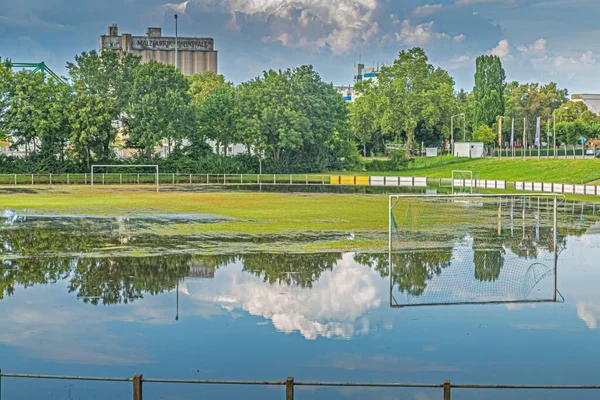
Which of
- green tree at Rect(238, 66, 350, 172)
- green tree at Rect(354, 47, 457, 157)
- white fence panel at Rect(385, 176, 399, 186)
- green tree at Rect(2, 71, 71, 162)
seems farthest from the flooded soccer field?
green tree at Rect(354, 47, 457, 157)

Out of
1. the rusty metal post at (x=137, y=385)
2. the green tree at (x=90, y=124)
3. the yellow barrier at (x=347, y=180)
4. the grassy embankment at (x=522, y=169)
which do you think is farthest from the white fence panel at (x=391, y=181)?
the rusty metal post at (x=137, y=385)

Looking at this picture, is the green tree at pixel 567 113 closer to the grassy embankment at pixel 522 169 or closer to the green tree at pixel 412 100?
the green tree at pixel 412 100

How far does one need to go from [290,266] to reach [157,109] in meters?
77.6

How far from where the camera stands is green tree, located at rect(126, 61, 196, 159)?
101062 mm

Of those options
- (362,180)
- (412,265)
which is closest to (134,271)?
(412,265)

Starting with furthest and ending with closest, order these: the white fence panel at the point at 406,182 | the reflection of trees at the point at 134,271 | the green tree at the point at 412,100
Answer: the green tree at the point at 412,100 → the white fence panel at the point at 406,182 → the reflection of trees at the point at 134,271

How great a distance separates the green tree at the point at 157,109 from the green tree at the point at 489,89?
177ft

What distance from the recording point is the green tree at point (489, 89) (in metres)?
136

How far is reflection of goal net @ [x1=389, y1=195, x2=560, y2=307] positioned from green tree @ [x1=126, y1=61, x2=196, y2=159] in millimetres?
57474

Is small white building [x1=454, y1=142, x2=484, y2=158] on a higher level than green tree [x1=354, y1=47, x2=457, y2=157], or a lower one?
lower

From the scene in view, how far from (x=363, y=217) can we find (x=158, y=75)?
66.0m

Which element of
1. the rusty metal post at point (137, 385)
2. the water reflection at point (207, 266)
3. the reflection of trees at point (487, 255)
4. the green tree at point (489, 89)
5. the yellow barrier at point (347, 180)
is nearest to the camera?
the rusty metal post at point (137, 385)

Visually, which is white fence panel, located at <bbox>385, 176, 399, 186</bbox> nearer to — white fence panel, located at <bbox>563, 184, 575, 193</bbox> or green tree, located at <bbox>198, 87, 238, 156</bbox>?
white fence panel, located at <bbox>563, 184, 575, 193</bbox>

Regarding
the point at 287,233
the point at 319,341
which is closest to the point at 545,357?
the point at 319,341
